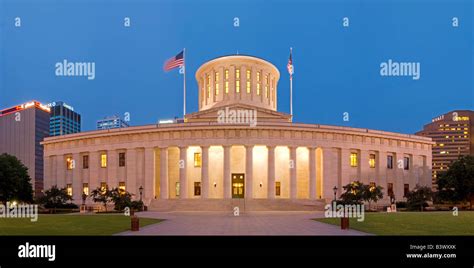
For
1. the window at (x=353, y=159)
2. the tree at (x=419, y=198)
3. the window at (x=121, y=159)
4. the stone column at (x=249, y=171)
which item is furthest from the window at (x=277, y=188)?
the window at (x=121, y=159)

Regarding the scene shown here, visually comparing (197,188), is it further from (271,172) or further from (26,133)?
(26,133)

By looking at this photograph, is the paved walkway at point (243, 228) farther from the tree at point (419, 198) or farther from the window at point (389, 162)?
the window at point (389, 162)

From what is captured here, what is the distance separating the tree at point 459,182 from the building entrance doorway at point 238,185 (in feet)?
93.6

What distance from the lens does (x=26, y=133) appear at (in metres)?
157

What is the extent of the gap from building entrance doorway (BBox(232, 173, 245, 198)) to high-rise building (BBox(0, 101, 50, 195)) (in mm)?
116565

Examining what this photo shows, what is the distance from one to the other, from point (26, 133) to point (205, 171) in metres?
128

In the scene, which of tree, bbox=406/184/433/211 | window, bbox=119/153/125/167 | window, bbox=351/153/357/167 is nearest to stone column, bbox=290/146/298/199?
window, bbox=351/153/357/167

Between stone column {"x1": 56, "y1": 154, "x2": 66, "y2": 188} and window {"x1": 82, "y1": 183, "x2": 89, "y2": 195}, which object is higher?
stone column {"x1": 56, "y1": 154, "x2": 66, "y2": 188}

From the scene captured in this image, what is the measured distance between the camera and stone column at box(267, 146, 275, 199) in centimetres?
5662

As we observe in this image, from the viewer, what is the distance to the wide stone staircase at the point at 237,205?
164ft

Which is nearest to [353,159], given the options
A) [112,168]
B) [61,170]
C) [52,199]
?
[112,168]

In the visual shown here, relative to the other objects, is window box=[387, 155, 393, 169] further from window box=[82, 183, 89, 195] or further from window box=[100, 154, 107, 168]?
window box=[82, 183, 89, 195]
